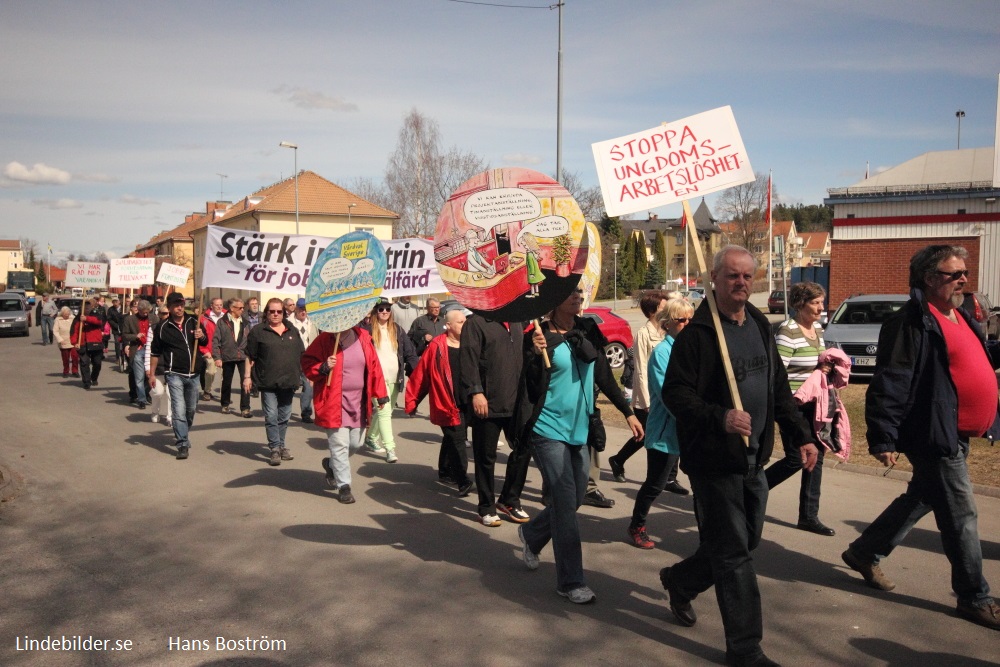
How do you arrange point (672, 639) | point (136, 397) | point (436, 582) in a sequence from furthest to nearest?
point (136, 397) < point (436, 582) < point (672, 639)

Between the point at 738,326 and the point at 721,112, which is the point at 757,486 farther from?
the point at 721,112

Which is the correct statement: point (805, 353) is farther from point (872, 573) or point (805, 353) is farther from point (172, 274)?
point (172, 274)

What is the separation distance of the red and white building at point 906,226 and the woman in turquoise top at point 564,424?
2328 centimetres

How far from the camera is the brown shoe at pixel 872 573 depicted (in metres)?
5.17

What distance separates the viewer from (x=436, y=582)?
17.9ft

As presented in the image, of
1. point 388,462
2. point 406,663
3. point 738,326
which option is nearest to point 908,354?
point 738,326

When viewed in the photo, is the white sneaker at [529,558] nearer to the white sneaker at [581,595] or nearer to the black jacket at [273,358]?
the white sneaker at [581,595]

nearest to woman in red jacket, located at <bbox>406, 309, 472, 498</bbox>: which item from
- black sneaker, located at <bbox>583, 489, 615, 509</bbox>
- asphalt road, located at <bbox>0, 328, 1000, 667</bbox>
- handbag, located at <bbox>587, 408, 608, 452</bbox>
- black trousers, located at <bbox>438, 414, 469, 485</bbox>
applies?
black trousers, located at <bbox>438, 414, 469, 485</bbox>

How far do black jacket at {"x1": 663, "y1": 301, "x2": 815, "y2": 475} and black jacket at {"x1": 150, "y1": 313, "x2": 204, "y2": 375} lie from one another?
7335 mm

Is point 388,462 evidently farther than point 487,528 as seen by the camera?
Yes

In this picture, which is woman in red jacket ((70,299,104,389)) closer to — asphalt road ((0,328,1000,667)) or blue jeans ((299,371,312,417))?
blue jeans ((299,371,312,417))

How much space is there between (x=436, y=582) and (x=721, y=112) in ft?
11.3

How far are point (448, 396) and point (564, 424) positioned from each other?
10.4 ft

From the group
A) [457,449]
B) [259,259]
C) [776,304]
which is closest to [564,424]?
[457,449]
